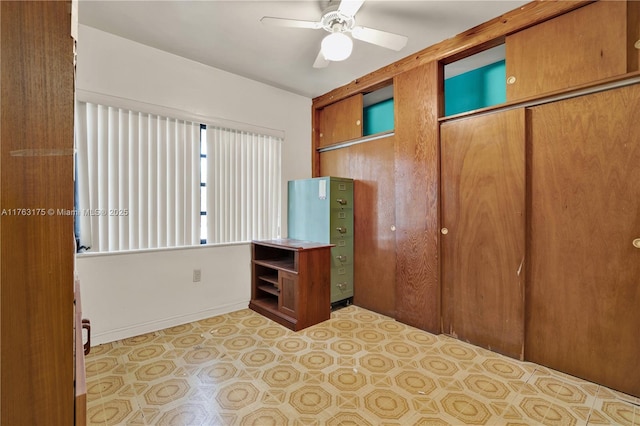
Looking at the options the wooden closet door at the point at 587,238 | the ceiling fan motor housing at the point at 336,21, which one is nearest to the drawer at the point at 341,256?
the wooden closet door at the point at 587,238

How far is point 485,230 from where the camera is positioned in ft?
7.22

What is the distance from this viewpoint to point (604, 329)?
1.73 metres

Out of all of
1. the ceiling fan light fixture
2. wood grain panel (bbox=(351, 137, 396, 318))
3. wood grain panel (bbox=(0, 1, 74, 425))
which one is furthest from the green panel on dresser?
wood grain panel (bbox=(0, 1, 74, 425))

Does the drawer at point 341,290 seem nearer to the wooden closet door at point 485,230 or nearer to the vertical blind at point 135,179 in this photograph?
the wooden closet door at point 485,230

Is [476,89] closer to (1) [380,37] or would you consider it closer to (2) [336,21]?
(1) [380,37]

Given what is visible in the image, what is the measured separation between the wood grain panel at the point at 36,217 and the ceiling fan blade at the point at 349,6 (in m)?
1.52

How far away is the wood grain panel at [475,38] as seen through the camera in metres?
1.86

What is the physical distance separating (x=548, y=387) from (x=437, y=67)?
7.86 feet

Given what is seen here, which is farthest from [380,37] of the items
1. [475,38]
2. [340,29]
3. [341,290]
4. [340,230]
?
[341,290]

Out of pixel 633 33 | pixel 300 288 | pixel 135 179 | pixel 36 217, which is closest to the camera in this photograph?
pixel 36 217

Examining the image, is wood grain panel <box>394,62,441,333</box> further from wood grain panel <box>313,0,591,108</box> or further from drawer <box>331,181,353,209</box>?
drawer <box>331,181,353,209</box>

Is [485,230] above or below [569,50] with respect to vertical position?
below

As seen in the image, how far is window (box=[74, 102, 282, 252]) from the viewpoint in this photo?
7.40ft

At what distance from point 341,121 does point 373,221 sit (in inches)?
48.3
